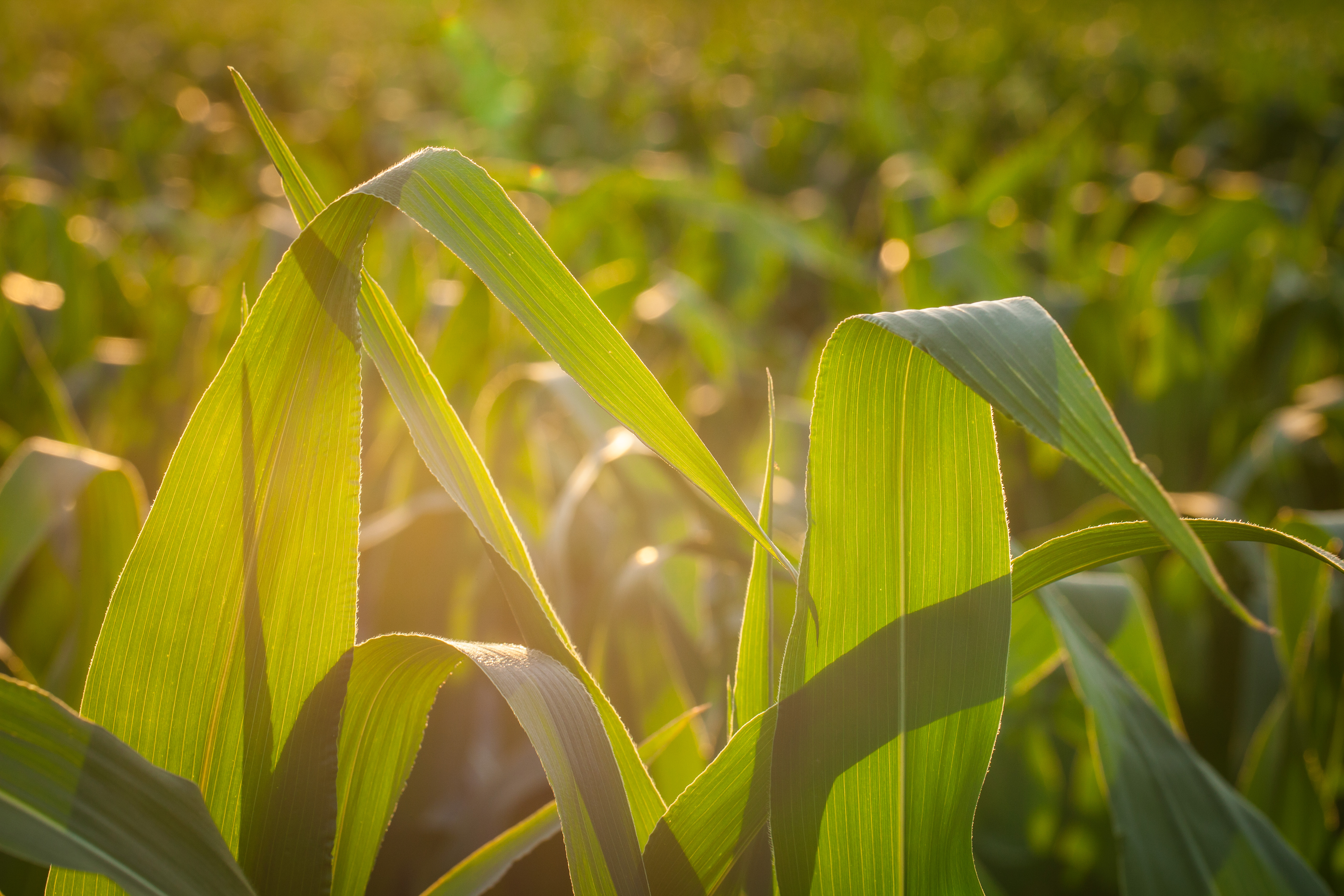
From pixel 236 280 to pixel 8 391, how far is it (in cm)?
28

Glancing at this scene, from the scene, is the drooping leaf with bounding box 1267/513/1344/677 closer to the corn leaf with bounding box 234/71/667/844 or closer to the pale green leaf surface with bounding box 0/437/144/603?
the corn leaf with bounding box 234/71/667/844

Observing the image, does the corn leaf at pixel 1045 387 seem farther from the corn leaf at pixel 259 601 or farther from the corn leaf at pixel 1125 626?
the corn leaf at pixel 1125 626

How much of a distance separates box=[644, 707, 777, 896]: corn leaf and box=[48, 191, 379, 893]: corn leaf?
125mm

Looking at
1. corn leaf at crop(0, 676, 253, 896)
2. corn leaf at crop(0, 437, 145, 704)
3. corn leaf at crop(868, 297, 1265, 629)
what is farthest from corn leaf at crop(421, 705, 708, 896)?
corn leaf at crop(0, 437, 145, 704)

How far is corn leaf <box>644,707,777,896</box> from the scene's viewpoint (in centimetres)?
32

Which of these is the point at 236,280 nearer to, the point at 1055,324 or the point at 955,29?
the point at 1055,324

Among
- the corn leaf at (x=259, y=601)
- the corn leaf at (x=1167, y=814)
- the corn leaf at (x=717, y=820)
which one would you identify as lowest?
the corn leaf at (x=1167, y=814)

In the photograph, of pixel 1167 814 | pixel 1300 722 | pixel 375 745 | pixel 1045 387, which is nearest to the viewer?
pixel 1045 387

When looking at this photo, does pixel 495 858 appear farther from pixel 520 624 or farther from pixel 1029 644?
pixel 1029 644

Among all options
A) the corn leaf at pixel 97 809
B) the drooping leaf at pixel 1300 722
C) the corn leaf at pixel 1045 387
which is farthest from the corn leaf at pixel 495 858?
the drooping leaf at pixel 1300 722

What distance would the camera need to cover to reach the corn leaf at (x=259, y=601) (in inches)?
12.0

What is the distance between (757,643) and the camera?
1.22ft

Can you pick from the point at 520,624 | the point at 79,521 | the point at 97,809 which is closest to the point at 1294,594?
the point at 520,624

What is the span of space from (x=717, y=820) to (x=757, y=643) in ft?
0.24
